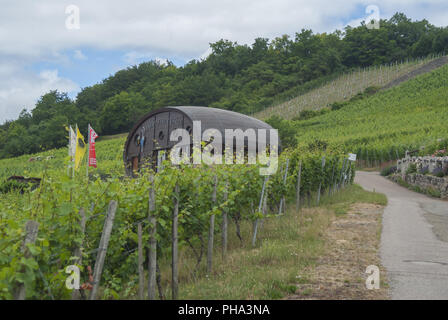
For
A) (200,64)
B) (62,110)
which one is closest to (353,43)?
(200,64)

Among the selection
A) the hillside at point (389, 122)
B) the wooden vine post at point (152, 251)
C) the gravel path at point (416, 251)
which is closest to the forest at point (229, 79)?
the hillside at point (389, 122)

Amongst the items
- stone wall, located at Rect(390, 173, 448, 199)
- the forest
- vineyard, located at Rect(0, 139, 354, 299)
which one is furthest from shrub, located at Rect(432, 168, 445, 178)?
the forest

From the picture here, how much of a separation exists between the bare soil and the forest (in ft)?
242

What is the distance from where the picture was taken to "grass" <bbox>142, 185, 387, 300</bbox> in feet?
18.7

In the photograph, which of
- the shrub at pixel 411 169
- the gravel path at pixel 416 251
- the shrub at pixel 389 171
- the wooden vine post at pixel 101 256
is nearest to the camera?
the wooden vine post at pixel 101 256

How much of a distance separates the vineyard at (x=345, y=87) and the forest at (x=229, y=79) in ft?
11.9

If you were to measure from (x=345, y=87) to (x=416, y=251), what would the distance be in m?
88.2

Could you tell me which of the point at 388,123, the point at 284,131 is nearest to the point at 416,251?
the point at 284,131

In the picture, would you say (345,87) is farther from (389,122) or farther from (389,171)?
(389,171)

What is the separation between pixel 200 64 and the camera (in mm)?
117562

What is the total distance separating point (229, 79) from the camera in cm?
10806

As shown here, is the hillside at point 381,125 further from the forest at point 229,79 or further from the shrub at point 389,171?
the forest at point 229,79

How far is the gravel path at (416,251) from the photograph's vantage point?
5961 mm

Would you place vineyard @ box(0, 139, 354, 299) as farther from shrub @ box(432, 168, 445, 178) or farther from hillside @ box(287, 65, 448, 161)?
hillside @ box(287, 65, 448, 161)
